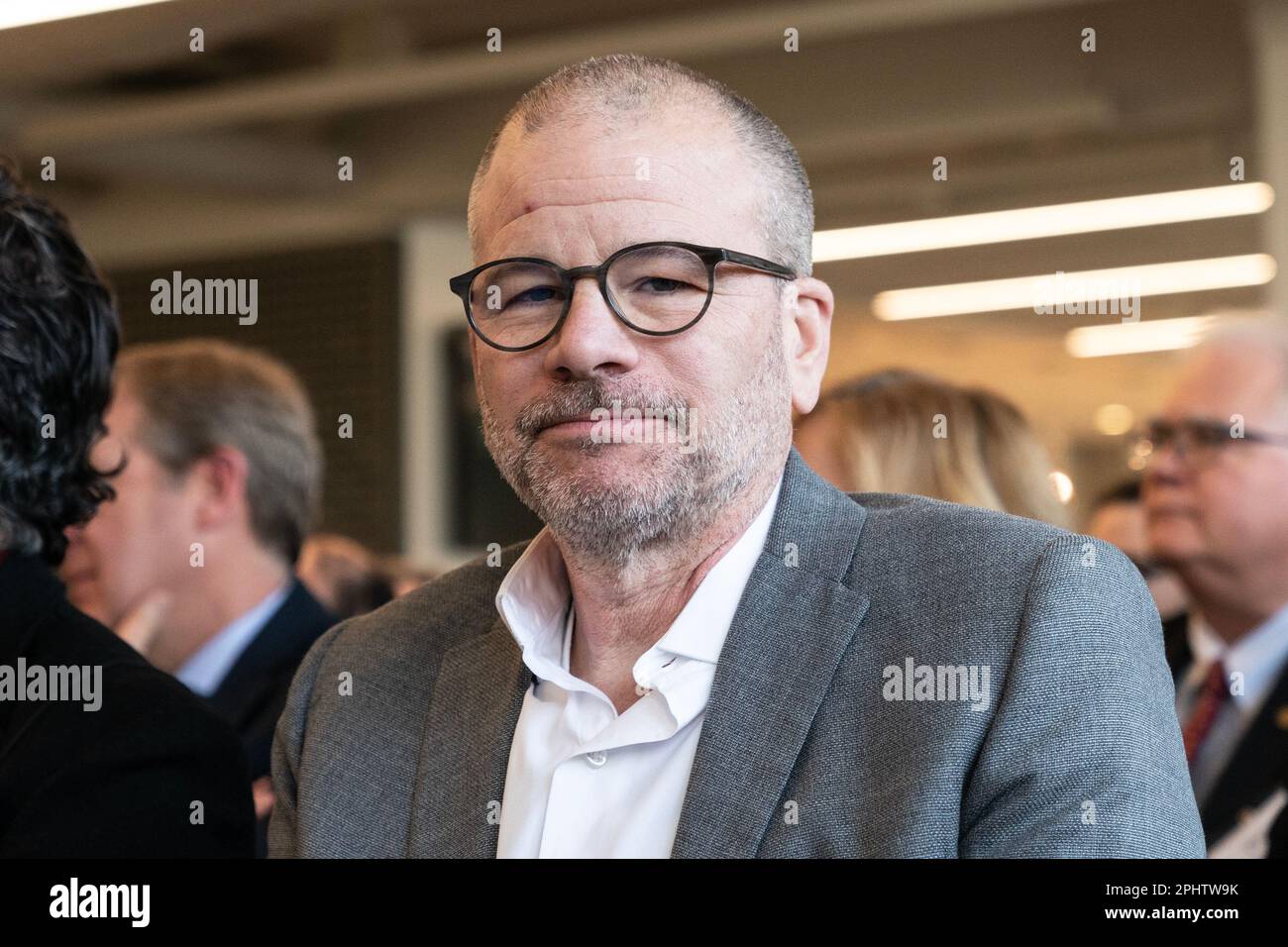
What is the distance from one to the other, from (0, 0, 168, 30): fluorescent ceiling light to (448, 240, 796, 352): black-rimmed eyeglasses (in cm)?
332

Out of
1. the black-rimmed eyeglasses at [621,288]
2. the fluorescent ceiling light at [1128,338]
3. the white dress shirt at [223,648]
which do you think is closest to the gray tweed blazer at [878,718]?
the black-rimmed eyeglasses at [621,288]

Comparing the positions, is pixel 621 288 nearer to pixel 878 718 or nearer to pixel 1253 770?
pixel 878 718

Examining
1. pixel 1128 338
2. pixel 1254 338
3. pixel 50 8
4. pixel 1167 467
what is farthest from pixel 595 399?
pixel 1128 338

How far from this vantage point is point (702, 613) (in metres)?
1.50

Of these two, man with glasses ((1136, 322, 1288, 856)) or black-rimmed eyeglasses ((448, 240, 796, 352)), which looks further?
man with glasses ((1136, 322, 1288, 856))

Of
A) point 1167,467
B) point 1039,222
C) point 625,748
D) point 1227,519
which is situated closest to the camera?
point 625,748

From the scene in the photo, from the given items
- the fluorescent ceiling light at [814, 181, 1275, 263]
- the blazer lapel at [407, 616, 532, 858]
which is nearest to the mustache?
the blazer lapel at [407, 616, 532, 858]

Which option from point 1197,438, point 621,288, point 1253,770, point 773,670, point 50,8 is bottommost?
point 1253,770

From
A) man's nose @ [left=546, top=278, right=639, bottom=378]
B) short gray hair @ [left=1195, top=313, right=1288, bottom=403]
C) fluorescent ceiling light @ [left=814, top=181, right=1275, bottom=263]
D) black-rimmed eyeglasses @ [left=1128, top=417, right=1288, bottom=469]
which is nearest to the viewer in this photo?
man's nose @ [left=546, top=278, right=639, bottom=378]

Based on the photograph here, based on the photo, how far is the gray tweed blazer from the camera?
50.1 inches

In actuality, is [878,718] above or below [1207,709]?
above

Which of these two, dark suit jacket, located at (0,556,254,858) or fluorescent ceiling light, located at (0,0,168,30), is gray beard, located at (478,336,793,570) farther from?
fluorescent ceiling light, located at (0,0,168,30)

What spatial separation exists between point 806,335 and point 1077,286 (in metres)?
7.88

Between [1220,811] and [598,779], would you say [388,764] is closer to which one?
[598,779]
